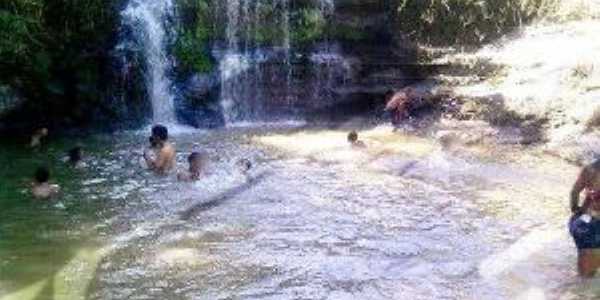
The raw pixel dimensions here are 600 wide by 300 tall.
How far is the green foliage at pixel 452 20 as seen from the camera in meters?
20.5

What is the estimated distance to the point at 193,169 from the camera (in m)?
13.6

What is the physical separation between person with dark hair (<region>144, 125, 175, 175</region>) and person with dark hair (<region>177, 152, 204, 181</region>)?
32 cm

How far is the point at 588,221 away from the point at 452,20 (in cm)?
1282

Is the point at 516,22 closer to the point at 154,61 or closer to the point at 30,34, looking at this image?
the point at 154,61

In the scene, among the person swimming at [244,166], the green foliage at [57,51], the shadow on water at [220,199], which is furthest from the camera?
the green foliage at [57,51]

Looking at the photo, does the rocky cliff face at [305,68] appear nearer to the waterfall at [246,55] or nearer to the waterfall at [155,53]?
the waterfall at [246,55]

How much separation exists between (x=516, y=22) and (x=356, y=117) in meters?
4.98

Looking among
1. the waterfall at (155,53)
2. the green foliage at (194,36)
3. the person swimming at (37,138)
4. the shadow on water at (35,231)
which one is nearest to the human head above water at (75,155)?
the shadow on water at (35,231)

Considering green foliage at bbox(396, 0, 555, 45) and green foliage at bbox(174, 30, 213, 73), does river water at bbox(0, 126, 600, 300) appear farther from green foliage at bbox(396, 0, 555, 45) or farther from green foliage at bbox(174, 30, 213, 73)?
green foliage at bbox(396, 0, 555, 45)

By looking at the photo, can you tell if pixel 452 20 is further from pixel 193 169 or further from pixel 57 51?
pixel 193 169

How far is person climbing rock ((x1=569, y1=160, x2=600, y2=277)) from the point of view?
8.38 meters

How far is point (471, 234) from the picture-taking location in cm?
1085

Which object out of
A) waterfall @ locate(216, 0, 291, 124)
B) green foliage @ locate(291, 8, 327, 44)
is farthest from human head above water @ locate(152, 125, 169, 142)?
green foliage @ locate(291, 8, 327, 44)

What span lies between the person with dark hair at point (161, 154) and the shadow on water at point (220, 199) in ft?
4.26
